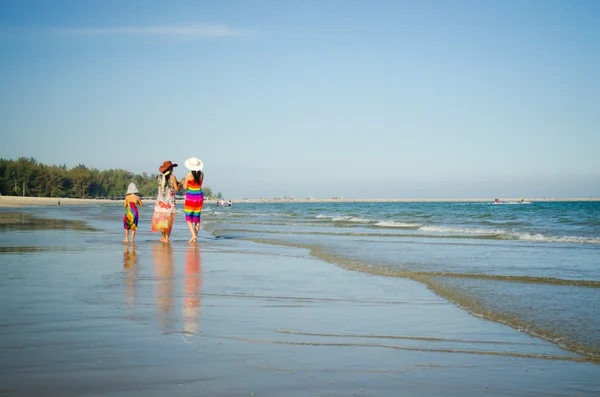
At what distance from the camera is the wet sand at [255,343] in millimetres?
3635

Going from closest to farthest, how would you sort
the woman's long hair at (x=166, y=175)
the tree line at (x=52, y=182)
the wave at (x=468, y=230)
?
the woman's long hair at (x=166, y=175) → the wave at (x=468, y=230) → the tree line at (x=52, y=182)

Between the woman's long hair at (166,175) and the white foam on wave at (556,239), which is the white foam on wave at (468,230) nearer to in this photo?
the white foam on wave at (556,239)

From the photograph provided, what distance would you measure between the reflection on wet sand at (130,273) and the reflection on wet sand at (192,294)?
0.60 m

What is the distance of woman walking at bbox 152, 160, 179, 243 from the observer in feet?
48.1

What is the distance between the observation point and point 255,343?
4703mm

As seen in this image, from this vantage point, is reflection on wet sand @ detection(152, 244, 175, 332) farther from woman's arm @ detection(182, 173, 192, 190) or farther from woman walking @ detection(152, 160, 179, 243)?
woman's arm @ detection(182, 173, 192, 190)

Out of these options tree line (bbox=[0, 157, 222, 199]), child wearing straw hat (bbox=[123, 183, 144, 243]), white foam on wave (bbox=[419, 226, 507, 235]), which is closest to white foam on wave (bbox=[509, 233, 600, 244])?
white foam on wave (bbox=[419, 226, 507, 235])

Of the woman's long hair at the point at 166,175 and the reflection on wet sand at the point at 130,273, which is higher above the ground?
the woman's long hair at the point at 166,175

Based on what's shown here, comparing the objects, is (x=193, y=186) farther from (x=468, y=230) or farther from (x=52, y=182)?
(x=52, y=182)

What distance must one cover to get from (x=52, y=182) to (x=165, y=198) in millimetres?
134812

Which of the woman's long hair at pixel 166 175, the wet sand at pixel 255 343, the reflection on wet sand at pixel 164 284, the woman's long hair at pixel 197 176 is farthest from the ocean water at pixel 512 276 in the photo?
the woman's long hair at pixel 166 175

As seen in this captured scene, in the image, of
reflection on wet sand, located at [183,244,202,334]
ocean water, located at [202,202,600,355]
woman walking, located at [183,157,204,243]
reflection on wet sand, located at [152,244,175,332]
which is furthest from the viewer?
woman walking, located at [183,157,204,243]

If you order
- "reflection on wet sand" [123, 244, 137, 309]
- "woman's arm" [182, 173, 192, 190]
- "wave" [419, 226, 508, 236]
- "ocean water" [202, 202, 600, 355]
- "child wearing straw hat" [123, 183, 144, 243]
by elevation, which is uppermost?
"woman's arm" [182, 173, 192, 190]

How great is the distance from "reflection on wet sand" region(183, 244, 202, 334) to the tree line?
111m
